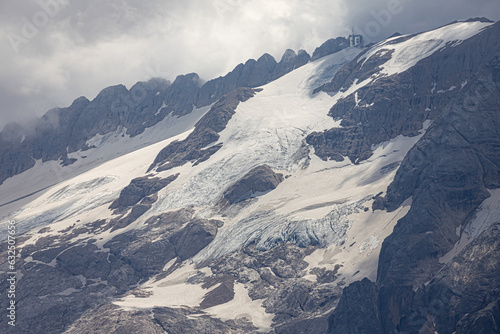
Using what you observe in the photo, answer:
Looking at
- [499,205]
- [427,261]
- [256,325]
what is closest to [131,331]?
[256,325]

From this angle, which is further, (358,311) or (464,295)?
(358,311)

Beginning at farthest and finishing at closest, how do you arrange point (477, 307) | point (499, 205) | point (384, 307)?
point (499, 205)
point (384, 307)
point (477, 307)

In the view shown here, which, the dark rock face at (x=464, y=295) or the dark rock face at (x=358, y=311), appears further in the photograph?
the dark rock face at (x=358, y=311)

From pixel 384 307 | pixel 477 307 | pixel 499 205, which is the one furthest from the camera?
pixel 499 205

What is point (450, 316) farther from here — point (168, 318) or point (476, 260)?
point (168, 318)

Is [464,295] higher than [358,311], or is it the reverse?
[464,295]

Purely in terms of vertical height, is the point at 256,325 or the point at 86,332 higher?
the point at 86,332

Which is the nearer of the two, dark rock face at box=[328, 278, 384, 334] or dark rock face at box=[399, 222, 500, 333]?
dark rock face at box=[399, 222, 500, 333]

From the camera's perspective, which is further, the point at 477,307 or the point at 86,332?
the point at 86,332
